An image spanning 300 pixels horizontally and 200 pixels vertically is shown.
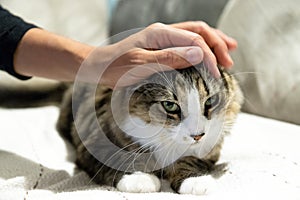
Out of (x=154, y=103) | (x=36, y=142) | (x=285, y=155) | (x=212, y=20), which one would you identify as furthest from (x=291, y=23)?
(x=36, y=142)

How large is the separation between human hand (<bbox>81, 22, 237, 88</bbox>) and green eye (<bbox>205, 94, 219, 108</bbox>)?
0.16 feet

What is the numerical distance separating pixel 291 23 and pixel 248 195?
26.9 inches

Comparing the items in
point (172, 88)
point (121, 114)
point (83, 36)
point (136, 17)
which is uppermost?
point (172, 88)

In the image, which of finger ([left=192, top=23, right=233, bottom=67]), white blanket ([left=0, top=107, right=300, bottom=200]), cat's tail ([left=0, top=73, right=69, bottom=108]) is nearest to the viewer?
white blanket ([left=0, top=107, right=300, bottom=200])

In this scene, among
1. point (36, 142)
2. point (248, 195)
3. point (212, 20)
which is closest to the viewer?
point (248, 195)

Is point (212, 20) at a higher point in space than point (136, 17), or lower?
higher

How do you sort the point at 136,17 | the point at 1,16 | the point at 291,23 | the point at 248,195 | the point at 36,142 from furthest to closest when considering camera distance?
the point at 136,17 → the point at 291,23 → the point at 36,142 → the point at 1,16 → the point at 248,195

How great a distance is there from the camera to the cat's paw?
0.95 metres

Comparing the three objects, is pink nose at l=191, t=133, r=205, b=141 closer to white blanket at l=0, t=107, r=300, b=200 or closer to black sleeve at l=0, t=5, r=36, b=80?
white blanket at l=0, t=107, r=300, b=200

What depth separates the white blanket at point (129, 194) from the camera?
35.6 inches

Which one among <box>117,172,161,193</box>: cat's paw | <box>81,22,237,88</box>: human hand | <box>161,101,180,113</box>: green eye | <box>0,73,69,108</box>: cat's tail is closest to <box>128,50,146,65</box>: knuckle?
<box>81,22,237,88</box>: human hand

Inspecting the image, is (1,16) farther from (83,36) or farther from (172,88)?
(83,36)

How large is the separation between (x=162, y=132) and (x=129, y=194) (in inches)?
6.3

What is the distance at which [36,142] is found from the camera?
126cm
